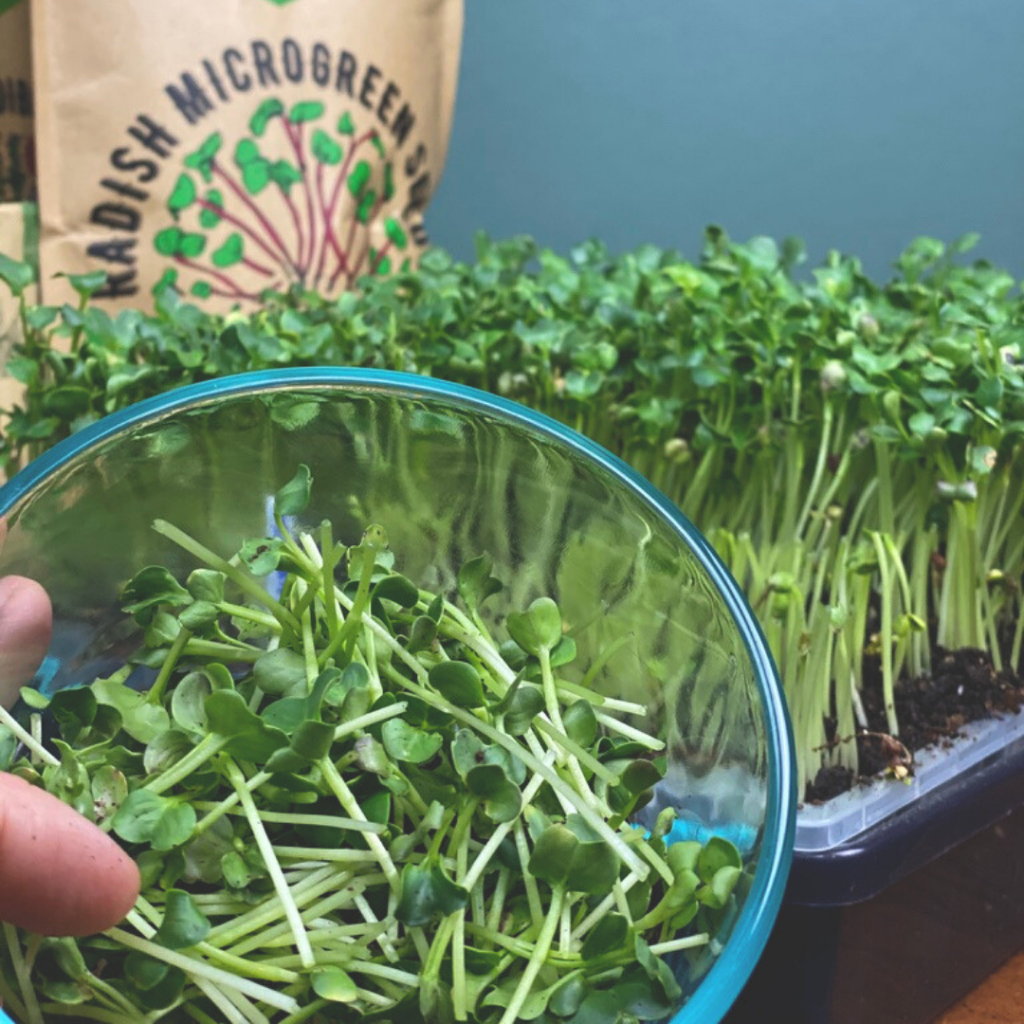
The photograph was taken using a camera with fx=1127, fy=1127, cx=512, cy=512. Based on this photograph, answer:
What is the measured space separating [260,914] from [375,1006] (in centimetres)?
5

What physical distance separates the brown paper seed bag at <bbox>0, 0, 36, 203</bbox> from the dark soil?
83cm

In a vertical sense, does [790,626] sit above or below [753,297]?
below

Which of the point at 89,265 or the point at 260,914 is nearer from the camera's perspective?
the point at 260,914

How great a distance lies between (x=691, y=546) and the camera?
497 mm

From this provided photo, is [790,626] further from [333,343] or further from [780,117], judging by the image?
[780,117]

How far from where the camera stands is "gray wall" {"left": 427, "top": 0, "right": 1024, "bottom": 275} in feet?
4.49

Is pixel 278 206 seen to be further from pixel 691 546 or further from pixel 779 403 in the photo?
pixel 691 546

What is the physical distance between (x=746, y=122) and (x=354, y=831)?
1222mm

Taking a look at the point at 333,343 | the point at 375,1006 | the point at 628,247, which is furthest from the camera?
the point at 628,247

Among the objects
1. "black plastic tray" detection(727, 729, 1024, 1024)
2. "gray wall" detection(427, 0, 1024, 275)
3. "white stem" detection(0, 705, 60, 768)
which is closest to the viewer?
"white stem" detection(0, 705, 60, 768)

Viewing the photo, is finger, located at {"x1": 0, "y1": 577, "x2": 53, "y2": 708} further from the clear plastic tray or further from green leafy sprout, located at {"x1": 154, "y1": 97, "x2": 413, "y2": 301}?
green leafy sprout, located at {"x1": 154, "y1": 97, "x2": 413, "y2": 301}

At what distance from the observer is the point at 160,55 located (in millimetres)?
961

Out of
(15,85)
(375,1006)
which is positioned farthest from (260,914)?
(15,85)

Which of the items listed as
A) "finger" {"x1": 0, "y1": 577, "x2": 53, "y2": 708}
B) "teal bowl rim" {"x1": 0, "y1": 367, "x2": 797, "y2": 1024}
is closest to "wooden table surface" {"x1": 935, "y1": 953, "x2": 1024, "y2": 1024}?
"teal bowl rim" {"x1": 0, "y1": 367, "x2": 797, "y2": 1024}
